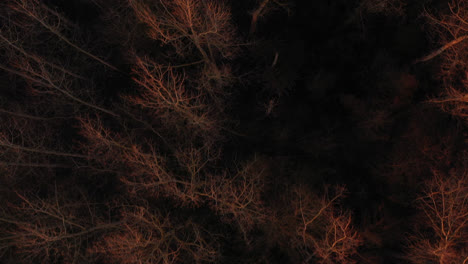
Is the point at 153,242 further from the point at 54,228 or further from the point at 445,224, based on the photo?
the point at 445,224

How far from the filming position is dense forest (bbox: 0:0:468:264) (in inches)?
336

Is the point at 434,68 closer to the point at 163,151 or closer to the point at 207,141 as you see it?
the point at 207,141

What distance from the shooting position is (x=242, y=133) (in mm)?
10172

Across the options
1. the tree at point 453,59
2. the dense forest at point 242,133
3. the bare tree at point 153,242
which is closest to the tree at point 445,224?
the dense forest at point 242,133

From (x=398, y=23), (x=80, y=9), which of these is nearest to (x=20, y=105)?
(x=80, y=9)

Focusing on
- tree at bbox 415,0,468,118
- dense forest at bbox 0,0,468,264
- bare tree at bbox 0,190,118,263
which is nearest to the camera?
tree at bbox 415,0,468,118

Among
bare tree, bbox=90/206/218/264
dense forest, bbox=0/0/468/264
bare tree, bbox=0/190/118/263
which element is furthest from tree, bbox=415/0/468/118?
bare tree, bbox=0/190/118/263

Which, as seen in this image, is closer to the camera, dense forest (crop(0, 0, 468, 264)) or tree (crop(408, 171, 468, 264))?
tree (crop(408, 171, 468, 264))

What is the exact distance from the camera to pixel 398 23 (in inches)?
380

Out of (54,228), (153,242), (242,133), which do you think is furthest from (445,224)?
(54,228)

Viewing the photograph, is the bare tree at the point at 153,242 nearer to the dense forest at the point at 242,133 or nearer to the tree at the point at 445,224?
the dense forest at the point at 242,133

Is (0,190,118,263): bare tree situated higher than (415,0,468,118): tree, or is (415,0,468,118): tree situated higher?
(415,0,468,118): tree

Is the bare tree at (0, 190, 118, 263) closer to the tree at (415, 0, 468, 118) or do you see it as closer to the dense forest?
the dense forest

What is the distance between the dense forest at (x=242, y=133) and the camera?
8.52 meters
